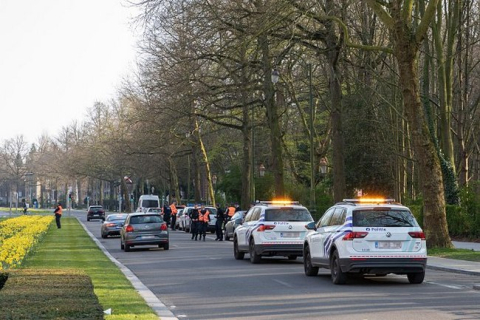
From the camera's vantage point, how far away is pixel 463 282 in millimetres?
19844

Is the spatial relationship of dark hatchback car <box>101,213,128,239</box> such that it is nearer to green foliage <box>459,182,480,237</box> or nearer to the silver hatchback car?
the silver hatchback car

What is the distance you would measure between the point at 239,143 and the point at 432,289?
182 feet

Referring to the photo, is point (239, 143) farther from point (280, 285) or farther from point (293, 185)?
point (280, 285)

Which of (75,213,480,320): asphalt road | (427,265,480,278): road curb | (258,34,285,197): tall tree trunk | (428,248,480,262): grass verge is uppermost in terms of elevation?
(258,34,285,197): tall tree trunk

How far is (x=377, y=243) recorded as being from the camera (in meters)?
18.9

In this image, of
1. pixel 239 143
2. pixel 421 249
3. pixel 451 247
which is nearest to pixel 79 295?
pixel 421 249

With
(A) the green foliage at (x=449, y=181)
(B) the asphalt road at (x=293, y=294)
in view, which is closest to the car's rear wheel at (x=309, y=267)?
(B) the asphalt road at (x=293, y=294)

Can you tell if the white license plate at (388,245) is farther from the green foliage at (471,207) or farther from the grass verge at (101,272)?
the green foliage at (471,207)

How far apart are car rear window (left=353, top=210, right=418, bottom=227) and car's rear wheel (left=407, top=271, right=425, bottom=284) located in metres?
1.04

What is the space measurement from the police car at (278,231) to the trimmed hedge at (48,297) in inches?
349

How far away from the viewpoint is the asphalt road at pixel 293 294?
14.4 metres

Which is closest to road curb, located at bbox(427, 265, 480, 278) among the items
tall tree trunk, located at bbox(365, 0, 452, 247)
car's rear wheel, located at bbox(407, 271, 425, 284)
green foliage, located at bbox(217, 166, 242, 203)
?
car's rear wheel, located at bbox(407, 271, 425, 284)

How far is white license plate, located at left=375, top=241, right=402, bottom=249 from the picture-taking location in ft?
61.8

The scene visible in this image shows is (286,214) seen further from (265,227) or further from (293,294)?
(293,294)
